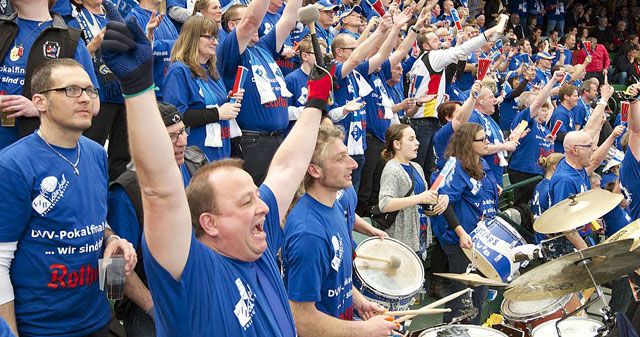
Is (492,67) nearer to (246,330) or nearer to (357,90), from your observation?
(357,90)

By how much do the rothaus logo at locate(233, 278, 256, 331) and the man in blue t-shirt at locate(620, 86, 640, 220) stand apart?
5854mm

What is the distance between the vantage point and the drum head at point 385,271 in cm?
505

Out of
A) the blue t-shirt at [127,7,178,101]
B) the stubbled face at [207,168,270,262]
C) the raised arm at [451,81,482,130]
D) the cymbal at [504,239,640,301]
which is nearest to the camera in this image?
the stubbled face at [207,168,270,262]

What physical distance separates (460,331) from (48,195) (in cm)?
266

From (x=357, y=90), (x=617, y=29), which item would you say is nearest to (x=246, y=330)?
(x=357, y=90)

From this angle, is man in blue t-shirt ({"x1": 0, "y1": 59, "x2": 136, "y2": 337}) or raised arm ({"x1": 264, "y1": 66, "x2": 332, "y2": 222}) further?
man in blue t-shirt ({"x1": 0, "y1": 59, "x2": 136, "y2": 337})

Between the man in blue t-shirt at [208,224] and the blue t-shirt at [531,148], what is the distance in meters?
8.22

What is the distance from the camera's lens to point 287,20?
6258 millimetres

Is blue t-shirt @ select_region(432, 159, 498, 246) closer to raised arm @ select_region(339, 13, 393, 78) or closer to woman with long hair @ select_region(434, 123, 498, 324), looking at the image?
woman with long hair @ select_region(434, 123, 498, 324)

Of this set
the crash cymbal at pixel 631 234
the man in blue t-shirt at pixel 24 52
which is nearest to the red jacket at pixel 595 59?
the crash cymbal at pixel 631 234

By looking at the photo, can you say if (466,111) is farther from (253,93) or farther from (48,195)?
(48,195)

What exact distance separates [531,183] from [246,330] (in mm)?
8133

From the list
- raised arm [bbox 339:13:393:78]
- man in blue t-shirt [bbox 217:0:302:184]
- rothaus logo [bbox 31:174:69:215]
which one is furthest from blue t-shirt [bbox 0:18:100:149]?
raised arm [bbox 339:13:393:78]

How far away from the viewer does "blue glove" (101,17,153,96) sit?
1.93 metres
